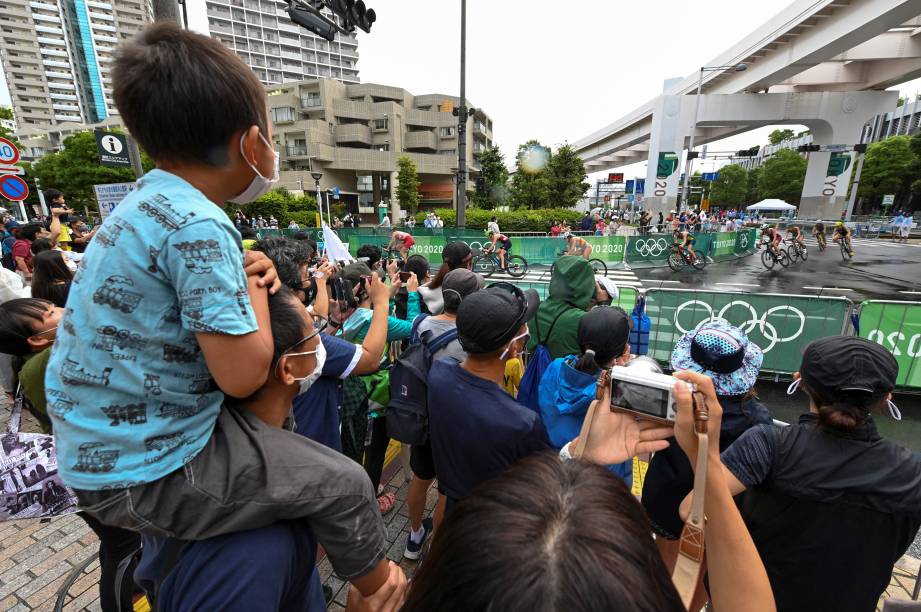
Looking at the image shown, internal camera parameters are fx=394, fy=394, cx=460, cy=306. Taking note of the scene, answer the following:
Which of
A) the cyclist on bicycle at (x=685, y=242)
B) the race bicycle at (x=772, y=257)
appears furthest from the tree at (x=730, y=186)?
the cyclist on bicycle at (x=685, y=242)

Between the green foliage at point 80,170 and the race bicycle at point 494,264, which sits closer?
the race bicycle at point 494,264

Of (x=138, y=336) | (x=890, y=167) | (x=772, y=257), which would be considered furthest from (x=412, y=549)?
(x=890, y=167)

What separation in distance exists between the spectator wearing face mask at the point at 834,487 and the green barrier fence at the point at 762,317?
15.0ft

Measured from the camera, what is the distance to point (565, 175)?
35.6 meters

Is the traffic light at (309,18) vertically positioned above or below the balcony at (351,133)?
below

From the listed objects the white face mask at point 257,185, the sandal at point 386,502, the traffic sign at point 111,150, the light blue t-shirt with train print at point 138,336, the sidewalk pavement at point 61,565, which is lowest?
the sidewalk pavement at point 61,565

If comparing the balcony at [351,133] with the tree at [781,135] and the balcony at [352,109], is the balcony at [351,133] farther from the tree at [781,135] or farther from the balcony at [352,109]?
the tree at [781,135]

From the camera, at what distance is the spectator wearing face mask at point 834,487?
1365mm

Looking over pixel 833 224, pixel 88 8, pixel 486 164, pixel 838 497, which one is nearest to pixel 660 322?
pixel 838 497

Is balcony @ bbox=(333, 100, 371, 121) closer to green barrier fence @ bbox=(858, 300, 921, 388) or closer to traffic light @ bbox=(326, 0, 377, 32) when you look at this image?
traffic light @ bbox=(326, 0, 377, 32)

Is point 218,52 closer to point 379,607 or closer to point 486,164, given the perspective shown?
point 379,607

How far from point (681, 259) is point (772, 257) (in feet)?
14.1

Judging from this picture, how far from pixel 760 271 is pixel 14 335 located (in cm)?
2024

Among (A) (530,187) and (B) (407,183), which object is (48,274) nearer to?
(A) (530,187)
